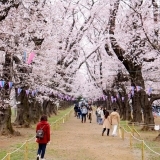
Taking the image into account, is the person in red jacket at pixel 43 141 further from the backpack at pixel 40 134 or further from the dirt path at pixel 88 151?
the dirt path at pixel 88 151

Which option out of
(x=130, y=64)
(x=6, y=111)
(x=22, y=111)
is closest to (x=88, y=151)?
(x=6, y=111)

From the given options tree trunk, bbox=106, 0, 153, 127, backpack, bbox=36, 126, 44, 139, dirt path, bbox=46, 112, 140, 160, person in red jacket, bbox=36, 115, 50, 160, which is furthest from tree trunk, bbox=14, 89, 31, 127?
backpack, bbox=36, 126, 44, 139

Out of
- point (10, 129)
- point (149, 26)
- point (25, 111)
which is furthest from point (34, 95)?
point (149, 26)

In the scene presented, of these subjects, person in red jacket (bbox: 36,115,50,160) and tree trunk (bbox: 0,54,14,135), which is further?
tree trunk (bbox: 0,54,14,135)

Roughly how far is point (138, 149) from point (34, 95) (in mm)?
15265

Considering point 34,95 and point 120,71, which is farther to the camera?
point 120,71

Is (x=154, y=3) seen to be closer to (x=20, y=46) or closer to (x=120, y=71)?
(x=20, y=46)

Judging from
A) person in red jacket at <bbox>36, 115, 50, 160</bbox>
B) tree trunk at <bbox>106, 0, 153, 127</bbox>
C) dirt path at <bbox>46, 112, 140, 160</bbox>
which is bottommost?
dirt path at <bbox>46, 112, 140, 160</bbox>

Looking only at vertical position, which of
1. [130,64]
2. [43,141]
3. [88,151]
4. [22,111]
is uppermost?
[130,64]

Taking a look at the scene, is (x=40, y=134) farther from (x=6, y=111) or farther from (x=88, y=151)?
(x=6, y=111)

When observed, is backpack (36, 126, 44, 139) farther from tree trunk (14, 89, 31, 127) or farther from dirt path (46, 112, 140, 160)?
tree trunk (14, 89, 31, 127)

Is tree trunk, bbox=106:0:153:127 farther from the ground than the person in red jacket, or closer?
farther from the ground

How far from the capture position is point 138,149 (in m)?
14.6

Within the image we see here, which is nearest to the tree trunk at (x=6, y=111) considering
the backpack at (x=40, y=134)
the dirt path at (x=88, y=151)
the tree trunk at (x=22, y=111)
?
the dirt path at (x=88, y=151)
